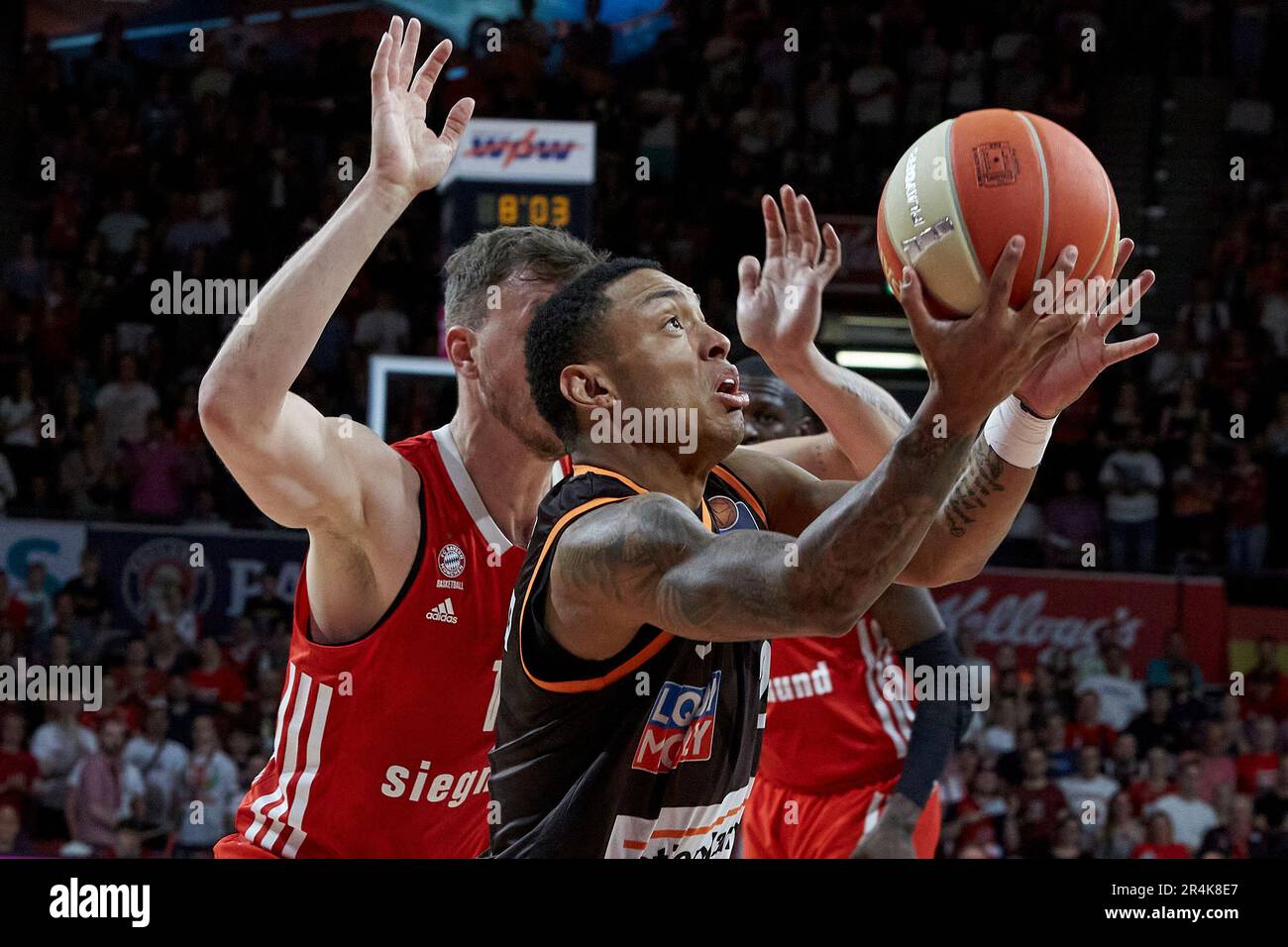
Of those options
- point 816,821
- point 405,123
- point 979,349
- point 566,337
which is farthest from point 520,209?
point 979,349

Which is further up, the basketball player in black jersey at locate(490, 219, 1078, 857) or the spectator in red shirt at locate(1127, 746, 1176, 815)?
the basketball player in black jersey at locate(490, 219, 1078, 857)

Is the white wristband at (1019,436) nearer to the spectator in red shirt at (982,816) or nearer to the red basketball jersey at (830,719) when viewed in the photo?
the red basketball jersey at (830,719)

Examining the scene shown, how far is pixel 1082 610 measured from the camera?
380 inches

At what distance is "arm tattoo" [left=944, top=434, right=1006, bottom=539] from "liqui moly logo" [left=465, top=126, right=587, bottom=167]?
5.16 m

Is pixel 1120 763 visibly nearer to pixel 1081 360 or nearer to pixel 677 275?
pixel 677 275

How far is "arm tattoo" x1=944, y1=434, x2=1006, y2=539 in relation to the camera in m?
2.88

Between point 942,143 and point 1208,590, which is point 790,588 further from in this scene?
point 1208,590

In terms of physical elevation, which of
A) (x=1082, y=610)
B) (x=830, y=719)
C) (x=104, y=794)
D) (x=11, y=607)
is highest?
(x=830, y=719)

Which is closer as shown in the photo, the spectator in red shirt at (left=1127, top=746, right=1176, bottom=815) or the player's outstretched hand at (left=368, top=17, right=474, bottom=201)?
the player's outstretched hand at (left=368, top=17, right=474, bottom=201)

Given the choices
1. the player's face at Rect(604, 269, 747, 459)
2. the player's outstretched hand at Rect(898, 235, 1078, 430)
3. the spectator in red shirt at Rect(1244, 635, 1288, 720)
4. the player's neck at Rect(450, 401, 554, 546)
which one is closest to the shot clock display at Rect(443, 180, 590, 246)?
the player's neck at Rect(450, 401, 554, 546)

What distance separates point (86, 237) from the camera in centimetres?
1166

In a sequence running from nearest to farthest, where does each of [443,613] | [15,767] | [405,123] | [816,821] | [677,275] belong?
[405,123], [443,613], [816,821], [15,767], [677,275]

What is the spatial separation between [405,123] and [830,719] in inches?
98.6

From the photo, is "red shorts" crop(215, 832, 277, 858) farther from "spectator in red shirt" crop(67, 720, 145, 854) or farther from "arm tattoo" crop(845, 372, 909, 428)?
"spectator in red shirt" crop(67, 720, 145, 854)
